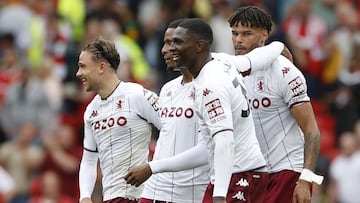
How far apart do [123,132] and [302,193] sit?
178 centimetres

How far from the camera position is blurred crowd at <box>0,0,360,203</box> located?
17438mm

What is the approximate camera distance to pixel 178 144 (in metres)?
10.5

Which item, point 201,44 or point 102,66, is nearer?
point 201,44

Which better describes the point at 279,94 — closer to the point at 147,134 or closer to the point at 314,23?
the point at 147,134

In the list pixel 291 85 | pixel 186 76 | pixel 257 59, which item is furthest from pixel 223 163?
pixel 186 76

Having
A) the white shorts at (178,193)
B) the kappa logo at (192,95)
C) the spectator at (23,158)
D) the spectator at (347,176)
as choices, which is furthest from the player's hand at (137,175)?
the spectator at (23,158)

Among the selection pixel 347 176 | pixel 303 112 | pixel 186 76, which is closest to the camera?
pixel 303 112

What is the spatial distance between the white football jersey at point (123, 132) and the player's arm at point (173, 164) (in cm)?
83

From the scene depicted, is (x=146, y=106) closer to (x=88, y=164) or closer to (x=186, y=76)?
(x=186, y=76)

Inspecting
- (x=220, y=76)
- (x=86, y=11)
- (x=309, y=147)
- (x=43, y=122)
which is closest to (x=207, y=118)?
(x=220, y=76)

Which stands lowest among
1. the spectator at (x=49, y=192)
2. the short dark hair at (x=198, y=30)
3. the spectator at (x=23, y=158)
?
the spectator at (x=49, y=192)

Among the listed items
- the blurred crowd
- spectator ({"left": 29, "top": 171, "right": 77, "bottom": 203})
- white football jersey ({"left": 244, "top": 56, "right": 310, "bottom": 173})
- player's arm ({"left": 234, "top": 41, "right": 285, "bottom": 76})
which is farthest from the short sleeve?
spectator ({"left": 29, "top": 171, "right": 77, "bottom": 203})

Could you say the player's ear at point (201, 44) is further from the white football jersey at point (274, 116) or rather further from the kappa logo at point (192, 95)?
the white football jersey at point (274, 116)

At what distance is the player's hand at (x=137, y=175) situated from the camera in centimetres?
989
